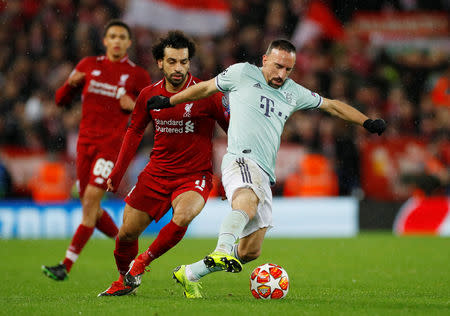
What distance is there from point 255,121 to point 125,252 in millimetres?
1838

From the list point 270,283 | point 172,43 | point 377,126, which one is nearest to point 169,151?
point 172,43

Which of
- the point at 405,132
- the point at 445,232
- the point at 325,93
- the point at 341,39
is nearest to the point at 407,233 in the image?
the point at 445,232

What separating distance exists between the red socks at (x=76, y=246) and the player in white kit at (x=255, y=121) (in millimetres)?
2536

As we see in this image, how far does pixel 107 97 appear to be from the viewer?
9.17 metres

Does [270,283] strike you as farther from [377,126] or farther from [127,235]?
[377,126]

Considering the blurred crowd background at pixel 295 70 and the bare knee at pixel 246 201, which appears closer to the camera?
the bare knee at pixel 246 201

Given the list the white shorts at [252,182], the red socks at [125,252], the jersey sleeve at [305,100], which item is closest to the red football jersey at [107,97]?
the red socks at [125,252]

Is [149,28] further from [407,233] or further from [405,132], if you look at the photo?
[407,233]

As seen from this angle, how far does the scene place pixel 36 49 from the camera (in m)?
19.4

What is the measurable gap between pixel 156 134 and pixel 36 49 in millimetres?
13076

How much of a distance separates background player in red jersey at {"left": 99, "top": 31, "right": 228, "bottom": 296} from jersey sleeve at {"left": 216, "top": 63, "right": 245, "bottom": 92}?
0.44 metres

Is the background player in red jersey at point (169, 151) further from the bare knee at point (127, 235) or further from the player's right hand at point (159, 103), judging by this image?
the player's right hand at point (159, 103)

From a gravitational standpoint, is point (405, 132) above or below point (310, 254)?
above

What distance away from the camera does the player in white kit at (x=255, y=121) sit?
21.4 feet
